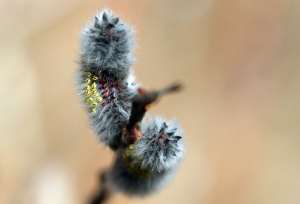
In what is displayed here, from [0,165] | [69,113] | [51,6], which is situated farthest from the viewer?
[69,113]

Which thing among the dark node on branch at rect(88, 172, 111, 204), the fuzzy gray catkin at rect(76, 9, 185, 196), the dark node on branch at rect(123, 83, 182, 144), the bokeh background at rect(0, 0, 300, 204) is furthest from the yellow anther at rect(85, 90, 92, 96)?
the bokeh background at rect(0, 0, 300, 204)

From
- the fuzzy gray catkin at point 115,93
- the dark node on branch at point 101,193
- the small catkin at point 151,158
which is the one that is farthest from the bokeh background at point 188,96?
the fuzzy gray catkin at point 115,93

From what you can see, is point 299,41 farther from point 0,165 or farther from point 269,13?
point 0,165

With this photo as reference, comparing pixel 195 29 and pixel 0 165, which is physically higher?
pixel 195 29

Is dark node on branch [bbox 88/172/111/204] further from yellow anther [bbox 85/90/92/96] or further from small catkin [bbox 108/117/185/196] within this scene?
yellow anther [bbox 85/90/92/96]

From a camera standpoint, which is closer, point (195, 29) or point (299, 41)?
point (299, 41)

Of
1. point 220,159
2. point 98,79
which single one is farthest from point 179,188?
point 98,79
